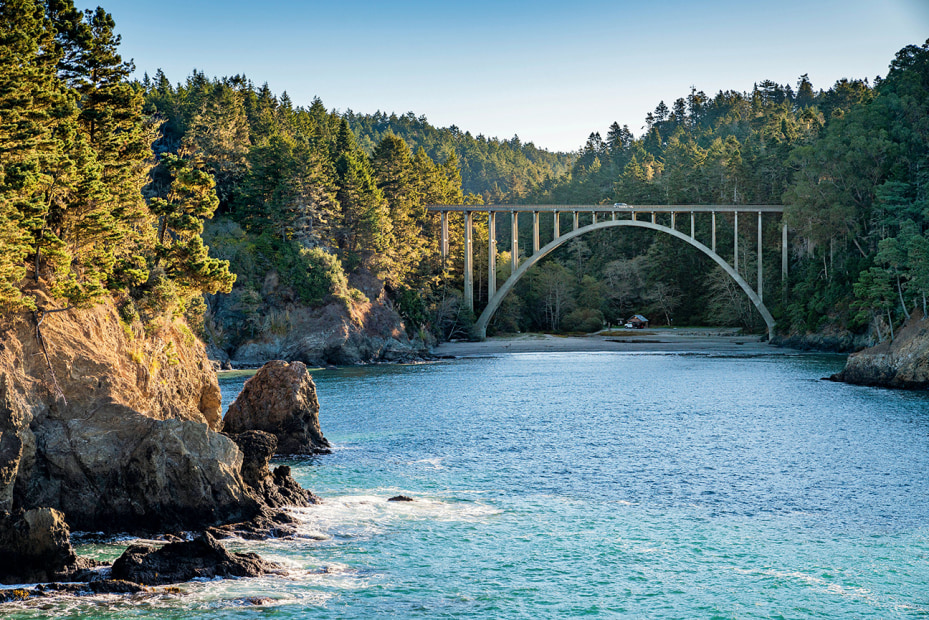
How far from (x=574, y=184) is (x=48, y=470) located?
106m

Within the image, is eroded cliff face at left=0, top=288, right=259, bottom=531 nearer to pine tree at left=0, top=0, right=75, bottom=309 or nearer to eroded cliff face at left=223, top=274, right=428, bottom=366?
pine tree at left=0, top=0, right=75, bottom=309

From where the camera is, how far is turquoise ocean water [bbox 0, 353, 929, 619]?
43.6ft

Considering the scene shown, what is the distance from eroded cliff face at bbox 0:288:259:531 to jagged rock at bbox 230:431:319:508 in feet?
2.34

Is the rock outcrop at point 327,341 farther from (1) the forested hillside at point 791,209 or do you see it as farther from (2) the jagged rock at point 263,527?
(2) the jagged rock at point 263,527

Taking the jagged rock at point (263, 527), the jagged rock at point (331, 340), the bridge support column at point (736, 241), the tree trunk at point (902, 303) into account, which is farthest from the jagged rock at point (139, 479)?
the bridge support column at point (736, 241)

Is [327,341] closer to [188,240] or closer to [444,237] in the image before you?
[444,237]

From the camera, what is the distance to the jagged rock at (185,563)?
13.7 meters

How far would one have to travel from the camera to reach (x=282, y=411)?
26391 millimetres

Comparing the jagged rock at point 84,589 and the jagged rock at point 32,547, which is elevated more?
the jagged rock at point 32,547

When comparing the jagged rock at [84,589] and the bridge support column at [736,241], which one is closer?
the jagged rock at [84,589]

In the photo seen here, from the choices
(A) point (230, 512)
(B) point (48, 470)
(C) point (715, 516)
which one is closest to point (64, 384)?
(B) point (48, 470)

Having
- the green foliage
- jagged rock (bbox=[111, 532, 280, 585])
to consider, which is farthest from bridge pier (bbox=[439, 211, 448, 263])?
jagged rock (bbox=[111, 532, 280, 585])

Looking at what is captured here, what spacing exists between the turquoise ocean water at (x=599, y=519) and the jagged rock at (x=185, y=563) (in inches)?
19.4

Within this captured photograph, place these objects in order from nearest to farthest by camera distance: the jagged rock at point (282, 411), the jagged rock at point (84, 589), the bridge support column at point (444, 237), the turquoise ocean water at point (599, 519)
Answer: the jagged rock at point (84, 589)
the turquoise ocean water at point (599, 519)
the jagged rock at point (282, 411)
the bridge support column at point (444, 237)
